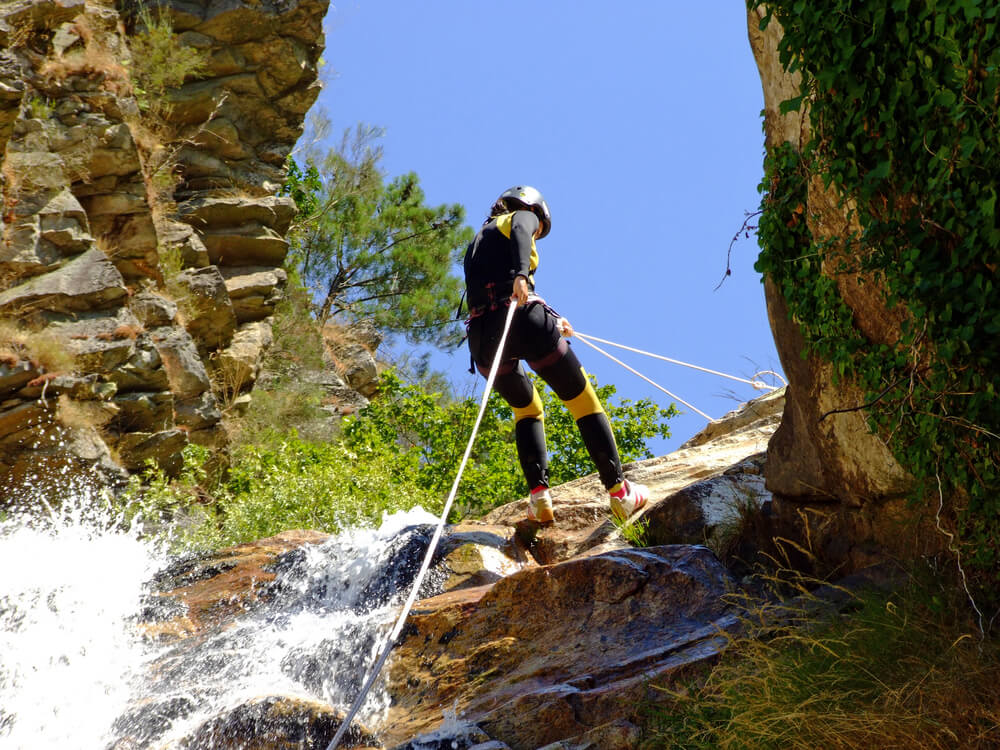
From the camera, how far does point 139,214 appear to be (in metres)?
13.3

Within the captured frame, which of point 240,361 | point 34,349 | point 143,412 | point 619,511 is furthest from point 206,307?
point 619,511

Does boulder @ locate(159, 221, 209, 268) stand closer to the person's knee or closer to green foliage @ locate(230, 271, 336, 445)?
green foliage @ locate(230, 271, 336, 445)

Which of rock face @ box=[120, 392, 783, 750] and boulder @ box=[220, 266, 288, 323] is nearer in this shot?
rock face @ box=[120, 392, 783, 750]

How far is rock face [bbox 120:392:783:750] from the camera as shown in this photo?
402 cm

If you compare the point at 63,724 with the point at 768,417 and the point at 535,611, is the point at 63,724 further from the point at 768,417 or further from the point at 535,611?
the point at 768,417

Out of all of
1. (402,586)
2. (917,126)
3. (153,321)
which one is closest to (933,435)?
(917,126)

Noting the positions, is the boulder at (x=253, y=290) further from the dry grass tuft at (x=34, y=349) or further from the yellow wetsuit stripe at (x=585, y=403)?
the yellow wetsuit stripe at (x=585, y=403)

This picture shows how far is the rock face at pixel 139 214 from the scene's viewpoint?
449 inches

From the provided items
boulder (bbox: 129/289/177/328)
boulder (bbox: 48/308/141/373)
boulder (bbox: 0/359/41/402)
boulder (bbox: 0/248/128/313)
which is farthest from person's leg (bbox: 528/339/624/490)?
boulder (bbox: 129/289/177/328)

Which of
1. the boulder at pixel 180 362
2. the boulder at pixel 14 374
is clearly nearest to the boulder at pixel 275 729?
the boulder at pixel 14 374

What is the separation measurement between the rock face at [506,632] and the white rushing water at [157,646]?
0.02m

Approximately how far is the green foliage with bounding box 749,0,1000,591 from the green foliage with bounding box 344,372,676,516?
10.3 meters

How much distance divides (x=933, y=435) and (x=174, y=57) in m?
15.1

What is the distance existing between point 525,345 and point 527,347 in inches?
1.0
